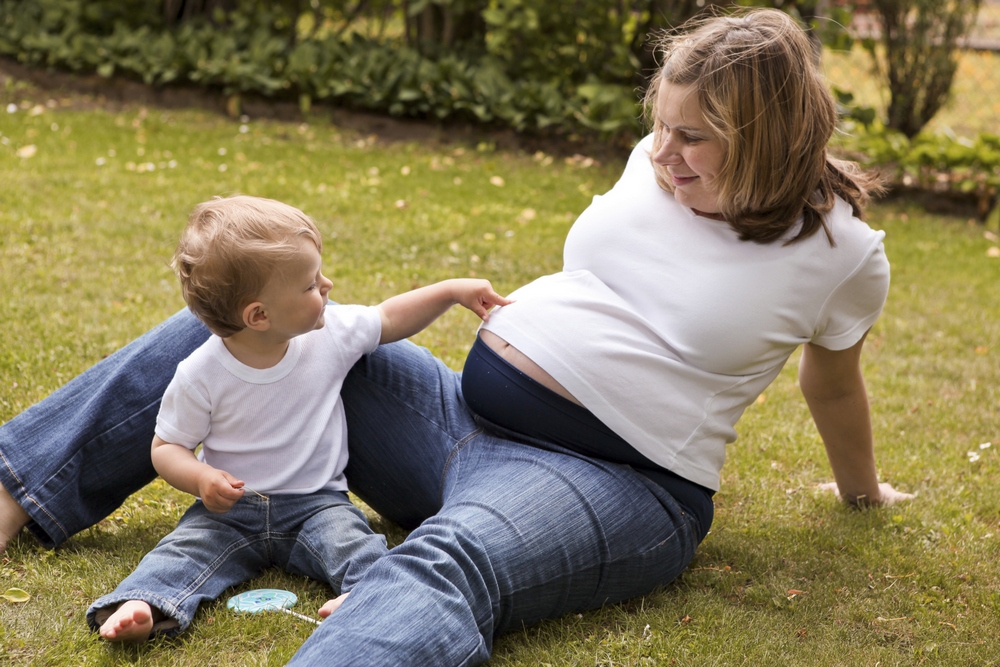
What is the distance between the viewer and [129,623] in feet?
6.40

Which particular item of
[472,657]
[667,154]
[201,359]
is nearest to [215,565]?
[201,359]

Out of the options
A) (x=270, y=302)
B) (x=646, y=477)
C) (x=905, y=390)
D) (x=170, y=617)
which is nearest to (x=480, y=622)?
(x=646, y=477)

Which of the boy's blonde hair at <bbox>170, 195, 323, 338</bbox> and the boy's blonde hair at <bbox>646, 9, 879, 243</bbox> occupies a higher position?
the boy's blonde hair at <bbox>646, 9, 879, 243</bbox>

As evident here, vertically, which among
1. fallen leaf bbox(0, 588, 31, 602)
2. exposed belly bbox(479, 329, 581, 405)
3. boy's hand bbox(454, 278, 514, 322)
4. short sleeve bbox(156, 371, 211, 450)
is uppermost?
boy's hand bbox(454, 278, 514, 322)

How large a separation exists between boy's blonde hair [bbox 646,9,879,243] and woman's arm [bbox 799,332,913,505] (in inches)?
15.0

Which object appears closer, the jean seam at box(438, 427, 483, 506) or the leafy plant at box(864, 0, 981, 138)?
the jean seam at box(438, 427, 483, 506)

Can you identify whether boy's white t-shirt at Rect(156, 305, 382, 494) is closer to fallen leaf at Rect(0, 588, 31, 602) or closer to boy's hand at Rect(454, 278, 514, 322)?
boy's hand at Rect(454, 278, 514, 322)

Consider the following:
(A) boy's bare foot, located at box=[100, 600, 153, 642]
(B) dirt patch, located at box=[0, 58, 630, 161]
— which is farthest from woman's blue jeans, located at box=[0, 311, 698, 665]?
(B) dirt patch, located at box=[0, 58, 630, 161]

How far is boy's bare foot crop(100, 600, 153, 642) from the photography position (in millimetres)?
1946

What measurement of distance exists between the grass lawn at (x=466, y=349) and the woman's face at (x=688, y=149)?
925 mm

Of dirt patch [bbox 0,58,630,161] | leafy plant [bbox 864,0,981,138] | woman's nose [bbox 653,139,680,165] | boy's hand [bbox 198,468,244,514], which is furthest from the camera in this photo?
leafy plant [bbox 864,0,981,138]

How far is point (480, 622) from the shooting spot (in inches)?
74.6

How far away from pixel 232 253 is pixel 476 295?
0.58 metres

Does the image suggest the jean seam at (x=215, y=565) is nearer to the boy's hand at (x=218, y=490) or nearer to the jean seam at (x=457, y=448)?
the boy's hand at (x=218, y=490)
